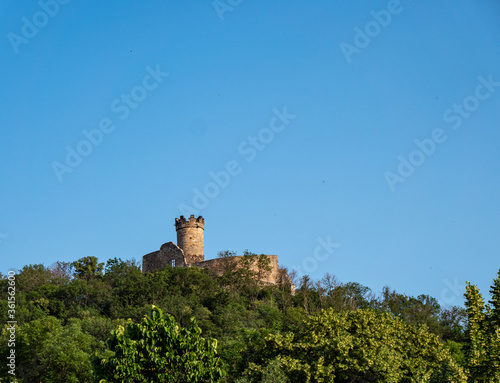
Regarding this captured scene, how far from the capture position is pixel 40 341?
109ft

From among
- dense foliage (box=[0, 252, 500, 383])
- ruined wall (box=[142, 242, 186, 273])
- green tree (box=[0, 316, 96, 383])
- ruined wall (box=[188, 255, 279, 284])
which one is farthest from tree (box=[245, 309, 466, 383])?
ruined wall (box=[142, 242, 186, 273])

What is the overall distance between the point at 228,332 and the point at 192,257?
45.0 feet

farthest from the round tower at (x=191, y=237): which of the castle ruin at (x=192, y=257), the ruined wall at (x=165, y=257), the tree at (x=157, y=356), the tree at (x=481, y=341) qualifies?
the tree at (x=157, y=356)

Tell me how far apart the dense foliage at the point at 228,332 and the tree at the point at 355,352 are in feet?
0.16

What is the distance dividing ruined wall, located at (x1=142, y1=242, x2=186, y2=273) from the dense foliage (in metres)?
1.72

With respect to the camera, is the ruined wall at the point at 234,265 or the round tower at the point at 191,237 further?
the round tower at the point at 191,237

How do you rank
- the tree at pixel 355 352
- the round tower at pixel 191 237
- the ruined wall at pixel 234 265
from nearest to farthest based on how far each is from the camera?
the tree at pixel 355 352 → the ruined wall at pixel 234 265 → the round tower at pixel 191 237

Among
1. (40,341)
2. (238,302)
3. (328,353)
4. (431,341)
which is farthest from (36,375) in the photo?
(238,302)

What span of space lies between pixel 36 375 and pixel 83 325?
1382cm

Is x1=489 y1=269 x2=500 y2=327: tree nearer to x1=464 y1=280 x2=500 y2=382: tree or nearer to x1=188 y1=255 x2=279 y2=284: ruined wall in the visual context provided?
x1=464 y1=280 x2=500 y2=382: tree

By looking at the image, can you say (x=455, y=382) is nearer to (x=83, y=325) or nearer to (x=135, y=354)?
(x=135, y=354)

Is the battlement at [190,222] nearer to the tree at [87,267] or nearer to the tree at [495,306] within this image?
the tree at [87,267]

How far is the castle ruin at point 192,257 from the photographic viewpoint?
57.5 meters

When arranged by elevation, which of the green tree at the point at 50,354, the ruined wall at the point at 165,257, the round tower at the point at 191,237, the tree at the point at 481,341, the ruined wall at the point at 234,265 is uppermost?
the round tower at the point at 191,237
